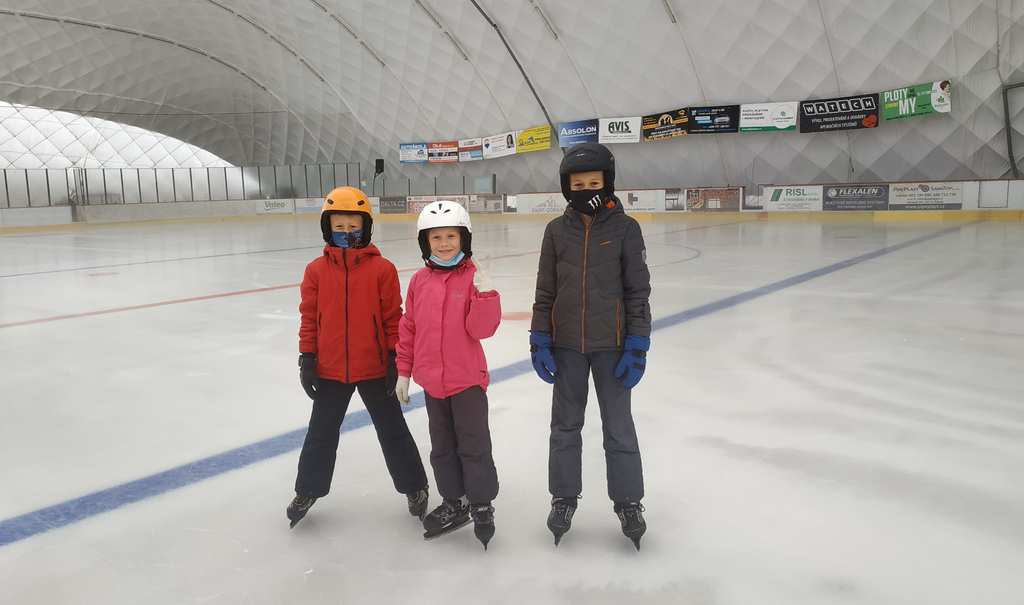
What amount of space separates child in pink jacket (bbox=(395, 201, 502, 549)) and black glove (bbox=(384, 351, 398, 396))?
0.11 m

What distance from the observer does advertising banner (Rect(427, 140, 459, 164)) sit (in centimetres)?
4533

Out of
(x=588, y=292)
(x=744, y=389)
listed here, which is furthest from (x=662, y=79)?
(x=588, y=292)

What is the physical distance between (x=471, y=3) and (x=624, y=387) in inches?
1403

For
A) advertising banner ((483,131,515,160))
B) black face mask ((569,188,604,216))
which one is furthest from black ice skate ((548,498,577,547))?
advertising banner ((483,131,515,160))

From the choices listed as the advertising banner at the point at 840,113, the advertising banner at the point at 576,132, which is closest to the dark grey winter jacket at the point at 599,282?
the advertising banner at the point at 840,113

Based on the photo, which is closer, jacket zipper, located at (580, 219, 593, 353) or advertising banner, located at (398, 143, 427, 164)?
jacket zipper, located at (580, 219, 593, 353)

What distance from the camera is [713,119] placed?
32.5 meters

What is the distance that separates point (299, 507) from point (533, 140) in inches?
1496

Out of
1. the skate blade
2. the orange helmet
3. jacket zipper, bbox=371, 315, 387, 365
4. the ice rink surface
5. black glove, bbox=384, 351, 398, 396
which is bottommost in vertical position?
the skate blade

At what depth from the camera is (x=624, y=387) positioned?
130 inches

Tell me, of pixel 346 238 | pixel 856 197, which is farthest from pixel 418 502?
pixel 856 197

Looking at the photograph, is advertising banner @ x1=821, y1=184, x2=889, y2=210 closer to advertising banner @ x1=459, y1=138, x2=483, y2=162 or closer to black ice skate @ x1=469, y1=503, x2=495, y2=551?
advertising banner @ x1=459, y1=138, x2=483, y2=162

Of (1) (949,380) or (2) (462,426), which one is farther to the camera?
(1) (949,380)

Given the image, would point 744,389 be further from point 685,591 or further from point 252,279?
point 252,279
